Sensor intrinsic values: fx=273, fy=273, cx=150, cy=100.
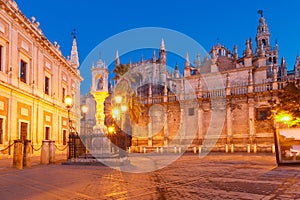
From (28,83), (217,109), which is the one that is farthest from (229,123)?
(28,83)

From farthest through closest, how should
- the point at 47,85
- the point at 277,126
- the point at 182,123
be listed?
the point at 182,123
the point at 47,85
the point at 277,126

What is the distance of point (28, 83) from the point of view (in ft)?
76.1

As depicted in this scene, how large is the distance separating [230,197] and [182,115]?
3005cm

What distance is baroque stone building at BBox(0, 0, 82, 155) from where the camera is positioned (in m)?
19.3

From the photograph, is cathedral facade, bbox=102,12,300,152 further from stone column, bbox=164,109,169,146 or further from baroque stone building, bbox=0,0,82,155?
baroque stone building, bbox=0,0,82,155

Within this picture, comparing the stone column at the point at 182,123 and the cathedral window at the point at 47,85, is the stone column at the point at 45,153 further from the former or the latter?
the stone column at the point at 182,123

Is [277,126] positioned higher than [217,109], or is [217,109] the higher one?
[217,109]

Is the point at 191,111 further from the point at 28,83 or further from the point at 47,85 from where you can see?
the point at 28,83

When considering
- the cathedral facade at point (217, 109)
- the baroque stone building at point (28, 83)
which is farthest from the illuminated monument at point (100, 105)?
the cathedral facade at point (217, 109)

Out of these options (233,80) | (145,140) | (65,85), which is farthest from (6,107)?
(233,80)

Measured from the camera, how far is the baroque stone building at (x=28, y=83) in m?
19.3

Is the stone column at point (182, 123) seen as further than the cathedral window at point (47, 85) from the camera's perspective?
Yes

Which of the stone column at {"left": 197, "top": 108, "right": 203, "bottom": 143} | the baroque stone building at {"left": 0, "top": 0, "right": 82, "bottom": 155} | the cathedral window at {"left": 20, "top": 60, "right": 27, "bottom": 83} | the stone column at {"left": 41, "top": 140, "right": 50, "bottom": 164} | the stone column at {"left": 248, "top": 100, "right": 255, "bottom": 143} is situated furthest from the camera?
the stone column at {"left": 197, "top": 108, "right": 203, "bottom": 143}

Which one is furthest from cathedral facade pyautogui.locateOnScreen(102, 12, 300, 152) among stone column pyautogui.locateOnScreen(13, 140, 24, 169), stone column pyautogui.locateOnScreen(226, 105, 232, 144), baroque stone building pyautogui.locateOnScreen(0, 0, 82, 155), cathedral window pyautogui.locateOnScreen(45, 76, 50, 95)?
stone column pyautogui.locateOnScreen(13, 140, 24, 169)
